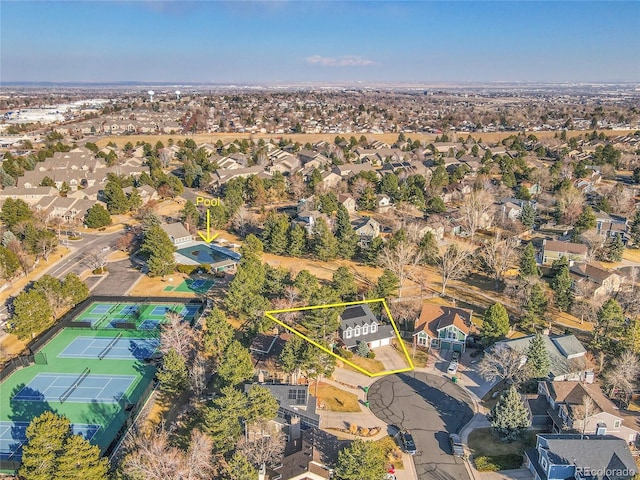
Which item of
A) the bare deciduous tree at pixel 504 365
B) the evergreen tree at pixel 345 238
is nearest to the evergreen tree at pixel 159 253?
the evergreen tree at pixel 345 238

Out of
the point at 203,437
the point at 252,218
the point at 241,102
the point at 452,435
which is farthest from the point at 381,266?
the point at 241,102

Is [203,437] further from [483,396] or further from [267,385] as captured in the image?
[483,396]

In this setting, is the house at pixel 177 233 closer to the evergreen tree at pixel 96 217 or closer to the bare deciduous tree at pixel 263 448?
the evergreen tree at pixel 96 217

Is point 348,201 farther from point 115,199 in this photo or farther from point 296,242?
point 115,199

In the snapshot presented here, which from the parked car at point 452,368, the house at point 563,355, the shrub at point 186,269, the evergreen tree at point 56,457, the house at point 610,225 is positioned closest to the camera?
the evergreen tree at point 56,457

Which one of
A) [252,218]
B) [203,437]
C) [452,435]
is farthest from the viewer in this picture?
[252,218]

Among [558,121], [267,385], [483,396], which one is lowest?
[483,396]
